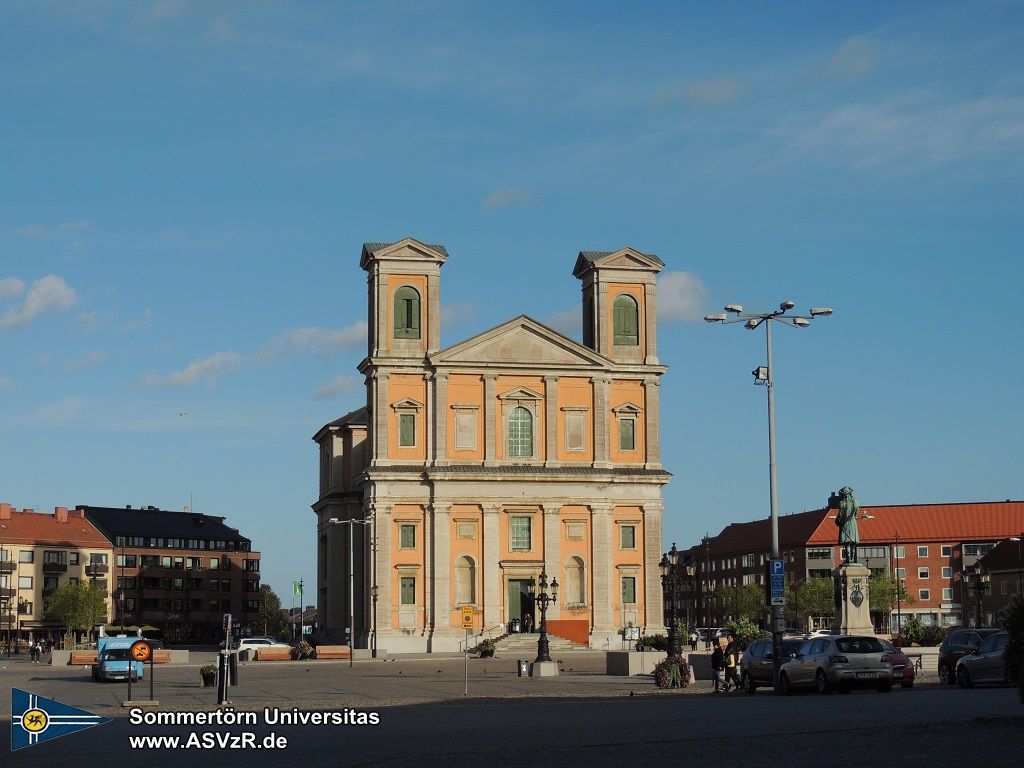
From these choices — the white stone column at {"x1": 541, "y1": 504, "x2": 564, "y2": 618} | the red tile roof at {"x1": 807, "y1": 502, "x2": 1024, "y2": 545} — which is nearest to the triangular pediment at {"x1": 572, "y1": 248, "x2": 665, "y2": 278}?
the white stone column at {"x1": 541, "y1": 504, "x2": 564, "y2": 618}

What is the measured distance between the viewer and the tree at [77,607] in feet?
455

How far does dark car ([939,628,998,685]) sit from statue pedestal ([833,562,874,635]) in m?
10.5

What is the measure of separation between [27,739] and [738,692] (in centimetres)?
2271

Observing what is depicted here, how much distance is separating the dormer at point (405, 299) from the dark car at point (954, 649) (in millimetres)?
A: 50503

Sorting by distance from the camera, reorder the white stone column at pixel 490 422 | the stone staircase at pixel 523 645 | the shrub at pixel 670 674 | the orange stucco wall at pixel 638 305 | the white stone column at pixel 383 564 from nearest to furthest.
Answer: the shrub at pixel 670 674 → the stone staircase at pixel 523 645 → the white stone column at pixel 383 564 → the white stone column at pixel 490 422 → the orange stucco wall at pixel 638 305

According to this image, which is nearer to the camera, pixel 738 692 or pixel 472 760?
pixel 472 760

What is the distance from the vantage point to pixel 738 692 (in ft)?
136

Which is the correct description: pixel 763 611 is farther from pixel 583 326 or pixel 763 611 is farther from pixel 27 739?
pixel 27 739

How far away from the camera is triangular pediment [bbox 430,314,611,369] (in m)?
89.1

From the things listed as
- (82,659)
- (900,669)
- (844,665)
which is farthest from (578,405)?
(844,665)

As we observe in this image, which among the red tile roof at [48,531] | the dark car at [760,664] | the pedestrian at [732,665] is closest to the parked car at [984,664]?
the dark car at [760,664]

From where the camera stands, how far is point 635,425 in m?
90.8

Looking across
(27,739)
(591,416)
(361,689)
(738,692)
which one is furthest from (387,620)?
(27,739)

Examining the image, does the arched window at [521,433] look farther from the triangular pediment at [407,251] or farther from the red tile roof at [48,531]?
the red tile roof at [48,531]
